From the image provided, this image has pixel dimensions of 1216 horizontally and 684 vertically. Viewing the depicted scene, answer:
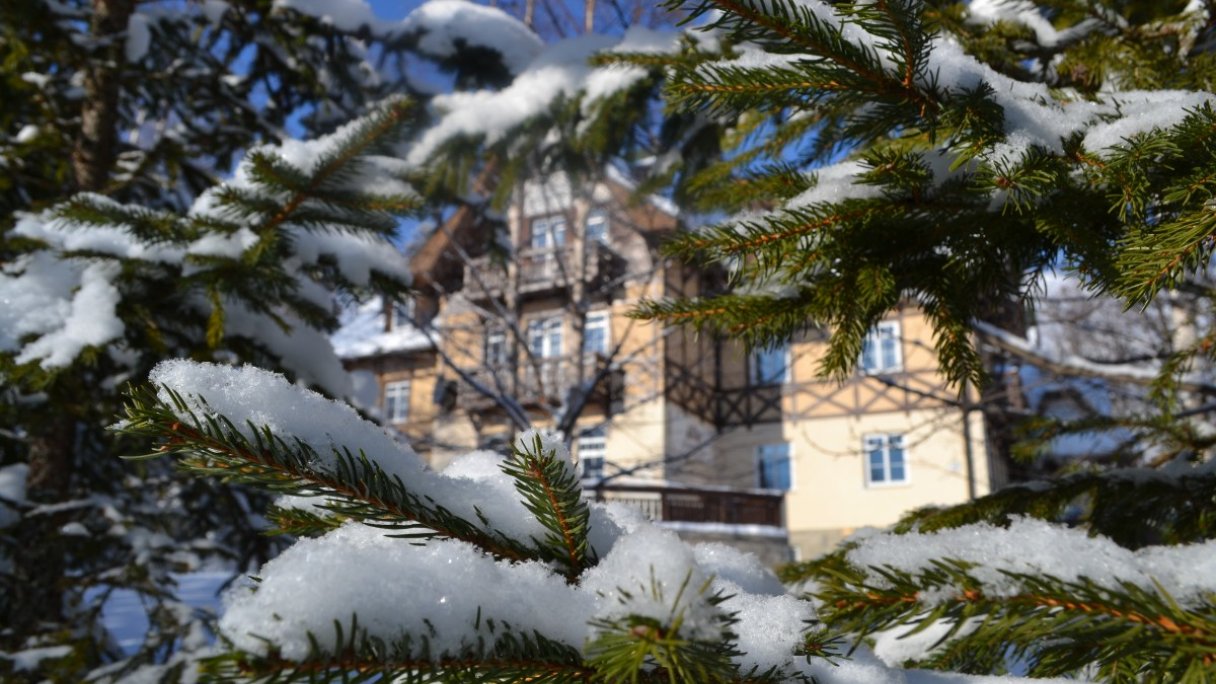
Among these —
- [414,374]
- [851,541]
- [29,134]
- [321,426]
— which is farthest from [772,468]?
[321,426]

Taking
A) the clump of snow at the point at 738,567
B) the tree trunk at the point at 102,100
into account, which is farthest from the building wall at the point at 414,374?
the clump of snow at the point at 738,567

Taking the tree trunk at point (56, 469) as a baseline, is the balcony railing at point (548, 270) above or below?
above

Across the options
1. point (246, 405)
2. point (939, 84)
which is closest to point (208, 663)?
point (246, 405)

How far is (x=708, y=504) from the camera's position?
16.4 meters

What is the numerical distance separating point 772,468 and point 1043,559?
18.7 meters

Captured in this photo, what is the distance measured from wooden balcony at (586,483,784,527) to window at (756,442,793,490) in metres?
1.44

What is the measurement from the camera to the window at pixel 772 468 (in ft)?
61.6

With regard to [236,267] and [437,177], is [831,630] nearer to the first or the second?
[236,267]

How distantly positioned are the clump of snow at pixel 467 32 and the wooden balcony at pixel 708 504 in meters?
9.42

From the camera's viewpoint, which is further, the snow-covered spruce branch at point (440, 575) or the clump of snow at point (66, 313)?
the clump of snow at point (66, 313)

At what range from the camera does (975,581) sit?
25.9 inches

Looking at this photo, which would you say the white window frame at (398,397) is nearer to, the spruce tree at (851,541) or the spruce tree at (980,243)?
the spruce tree at (980,243)

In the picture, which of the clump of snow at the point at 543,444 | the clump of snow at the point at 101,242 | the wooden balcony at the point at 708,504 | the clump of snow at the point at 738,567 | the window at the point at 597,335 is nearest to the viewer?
the clump of snow at the point at 543,444

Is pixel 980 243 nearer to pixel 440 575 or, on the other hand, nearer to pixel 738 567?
pixel 738 567
